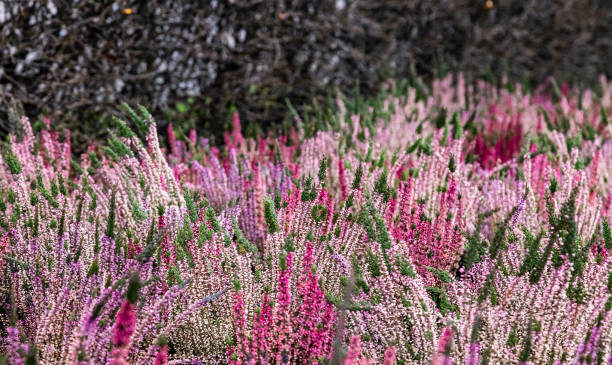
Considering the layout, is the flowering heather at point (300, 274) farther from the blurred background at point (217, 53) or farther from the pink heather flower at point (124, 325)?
the blurred background at point (217, 53)

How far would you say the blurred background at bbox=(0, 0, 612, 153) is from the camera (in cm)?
323

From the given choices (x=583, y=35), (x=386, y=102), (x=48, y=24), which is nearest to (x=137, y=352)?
(x=48, y=24)

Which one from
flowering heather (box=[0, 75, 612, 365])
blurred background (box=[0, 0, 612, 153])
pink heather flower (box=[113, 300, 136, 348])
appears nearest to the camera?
pink heather flower (box=[113, 300, 136, 348])

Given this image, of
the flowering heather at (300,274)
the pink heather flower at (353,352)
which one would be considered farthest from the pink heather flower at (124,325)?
the pink heather flower at (353,352)

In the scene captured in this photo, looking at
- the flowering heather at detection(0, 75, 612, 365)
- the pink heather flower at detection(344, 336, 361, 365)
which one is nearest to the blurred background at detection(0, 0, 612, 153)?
the flowering heather at detection(0, 75, 612, 365)

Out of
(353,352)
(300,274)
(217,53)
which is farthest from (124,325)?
(217,53)

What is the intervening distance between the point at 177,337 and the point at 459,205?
1151 millimetres

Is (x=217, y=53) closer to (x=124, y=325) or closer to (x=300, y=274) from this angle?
(x=300, y=274)

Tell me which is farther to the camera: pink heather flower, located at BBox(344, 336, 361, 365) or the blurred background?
the blurred background

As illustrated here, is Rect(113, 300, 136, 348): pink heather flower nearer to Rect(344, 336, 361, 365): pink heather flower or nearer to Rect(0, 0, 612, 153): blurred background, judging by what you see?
Rect(344, 336, 361, 365): pink heather flower

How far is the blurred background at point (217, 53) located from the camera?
10.6 feet

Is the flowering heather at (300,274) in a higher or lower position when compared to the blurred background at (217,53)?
lower

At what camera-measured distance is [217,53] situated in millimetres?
3949

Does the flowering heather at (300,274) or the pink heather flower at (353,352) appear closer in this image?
the pink heather flower at (353,352)
